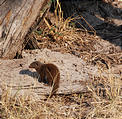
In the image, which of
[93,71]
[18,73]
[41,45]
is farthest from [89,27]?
[18,73]

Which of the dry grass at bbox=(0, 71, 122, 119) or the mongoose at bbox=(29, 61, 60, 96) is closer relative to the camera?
the dry grass at bbox=(0, 71, 122, 119)

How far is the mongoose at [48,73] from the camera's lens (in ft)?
13.1

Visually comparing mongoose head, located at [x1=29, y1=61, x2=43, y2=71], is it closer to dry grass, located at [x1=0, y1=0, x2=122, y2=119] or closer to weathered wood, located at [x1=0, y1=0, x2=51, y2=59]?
dry grass, located at [x1=0, y1=0, x2=122, y2=119]

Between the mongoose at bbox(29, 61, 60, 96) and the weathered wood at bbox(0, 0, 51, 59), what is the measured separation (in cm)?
67

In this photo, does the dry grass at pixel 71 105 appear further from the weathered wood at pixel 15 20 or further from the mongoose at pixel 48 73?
the weathered wood at pixel 15 20

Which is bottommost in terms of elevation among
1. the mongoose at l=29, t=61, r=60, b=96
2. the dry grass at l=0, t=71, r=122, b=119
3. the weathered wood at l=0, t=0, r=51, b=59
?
the dry grass at l=0, t=71, r=122, b=119

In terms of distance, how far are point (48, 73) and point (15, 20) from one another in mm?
1085

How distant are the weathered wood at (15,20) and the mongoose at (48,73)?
2.18 ft

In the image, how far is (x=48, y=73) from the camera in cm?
420

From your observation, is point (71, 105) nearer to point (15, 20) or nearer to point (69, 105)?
point (69, 105)

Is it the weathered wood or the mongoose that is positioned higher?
the weathered wood

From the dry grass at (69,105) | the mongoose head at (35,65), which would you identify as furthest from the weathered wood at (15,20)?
the dry grass at (69,105)

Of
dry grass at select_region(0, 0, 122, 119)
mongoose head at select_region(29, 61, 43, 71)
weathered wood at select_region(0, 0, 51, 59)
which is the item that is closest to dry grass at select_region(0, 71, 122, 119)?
dry grass at select_region(0, 0, 122, 119)

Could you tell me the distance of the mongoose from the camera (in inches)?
A: 157
